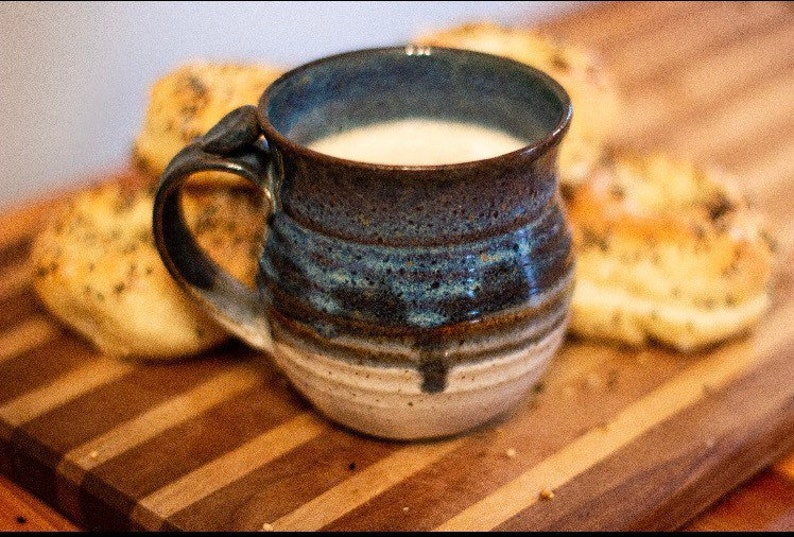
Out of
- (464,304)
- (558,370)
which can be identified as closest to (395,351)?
(464,304)

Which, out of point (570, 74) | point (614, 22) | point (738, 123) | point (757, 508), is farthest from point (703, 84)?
point (757, 508)

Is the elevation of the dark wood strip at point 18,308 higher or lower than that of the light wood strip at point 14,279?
lower

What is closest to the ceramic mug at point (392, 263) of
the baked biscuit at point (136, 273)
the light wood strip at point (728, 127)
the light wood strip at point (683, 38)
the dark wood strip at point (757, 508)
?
the baked biscuit at point (136, 273)

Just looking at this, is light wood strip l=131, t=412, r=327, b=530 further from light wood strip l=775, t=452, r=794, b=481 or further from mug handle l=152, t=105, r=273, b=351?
light wood strip l=775, t=452, r=794, b=481

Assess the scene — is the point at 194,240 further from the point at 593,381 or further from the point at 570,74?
the point at 570,74

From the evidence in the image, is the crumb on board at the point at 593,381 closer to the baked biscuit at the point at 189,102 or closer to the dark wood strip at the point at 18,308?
the baked biscuit at the point at 189,102
